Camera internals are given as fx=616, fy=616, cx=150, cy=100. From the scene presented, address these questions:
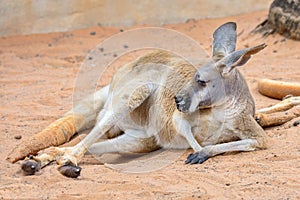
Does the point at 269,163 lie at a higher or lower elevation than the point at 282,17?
lower

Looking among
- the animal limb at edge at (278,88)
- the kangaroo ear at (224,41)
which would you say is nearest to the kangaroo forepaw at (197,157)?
the kangaroo ear at (224,41)

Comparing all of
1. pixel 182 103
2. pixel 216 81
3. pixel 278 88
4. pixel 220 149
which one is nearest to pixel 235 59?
pixel 216 81

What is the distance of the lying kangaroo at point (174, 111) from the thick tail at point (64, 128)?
13mm

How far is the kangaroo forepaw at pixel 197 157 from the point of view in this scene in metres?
4.31

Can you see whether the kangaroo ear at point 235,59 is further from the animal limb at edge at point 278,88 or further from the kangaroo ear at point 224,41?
the animal limb at edge at point 278,88

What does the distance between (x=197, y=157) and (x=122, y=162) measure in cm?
69

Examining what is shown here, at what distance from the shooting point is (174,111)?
15.6ft

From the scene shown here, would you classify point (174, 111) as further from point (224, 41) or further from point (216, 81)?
point (224, 41)

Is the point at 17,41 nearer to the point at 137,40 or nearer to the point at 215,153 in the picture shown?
the point at 137,40

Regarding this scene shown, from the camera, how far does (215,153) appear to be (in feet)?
14.5

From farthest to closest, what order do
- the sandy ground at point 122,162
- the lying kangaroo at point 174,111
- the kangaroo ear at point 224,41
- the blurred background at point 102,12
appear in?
1. the blurred background at point 102,12
2. the kangaroo ear at point 224,41
3. the lying kangaroo at point 174,111
4. the sandy ground at point 122,162

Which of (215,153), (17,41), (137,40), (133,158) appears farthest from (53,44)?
(215,153)

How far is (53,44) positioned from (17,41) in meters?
0.58

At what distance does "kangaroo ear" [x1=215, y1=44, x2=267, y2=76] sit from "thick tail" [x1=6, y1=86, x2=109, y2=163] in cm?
128
